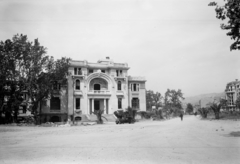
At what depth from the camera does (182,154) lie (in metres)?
8.36

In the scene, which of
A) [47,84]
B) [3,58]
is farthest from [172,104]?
[3,58]

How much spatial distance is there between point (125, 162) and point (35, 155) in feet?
12.1

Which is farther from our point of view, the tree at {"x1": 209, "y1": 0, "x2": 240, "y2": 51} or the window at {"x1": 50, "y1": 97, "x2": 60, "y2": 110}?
the window at {"x1": 50, "y1": 97, "x2": 60, "y2": 110}

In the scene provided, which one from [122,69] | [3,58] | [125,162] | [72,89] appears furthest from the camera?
[122,69]

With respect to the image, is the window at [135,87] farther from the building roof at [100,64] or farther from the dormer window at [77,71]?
the dormer window at [77,71]

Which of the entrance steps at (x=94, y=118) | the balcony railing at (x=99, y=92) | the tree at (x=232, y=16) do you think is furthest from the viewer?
the balcony railing at (x=99, y=92)

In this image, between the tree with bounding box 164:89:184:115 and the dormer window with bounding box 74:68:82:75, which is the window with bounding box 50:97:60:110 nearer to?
the dormer window with bounding box 74:68:82:75

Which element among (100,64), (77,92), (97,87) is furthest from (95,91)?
(100,64)

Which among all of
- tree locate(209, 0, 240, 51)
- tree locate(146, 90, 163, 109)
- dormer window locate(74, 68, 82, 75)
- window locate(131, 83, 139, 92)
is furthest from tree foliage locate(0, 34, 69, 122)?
tree locate(146, 90, 163, 109)

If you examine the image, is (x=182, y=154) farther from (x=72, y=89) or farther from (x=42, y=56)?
(x=72, y=89)

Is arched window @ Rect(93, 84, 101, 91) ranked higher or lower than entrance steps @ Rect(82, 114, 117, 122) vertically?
higher

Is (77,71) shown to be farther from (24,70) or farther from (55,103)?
(24,70)

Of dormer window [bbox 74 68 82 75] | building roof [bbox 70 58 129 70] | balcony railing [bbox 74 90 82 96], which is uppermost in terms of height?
building roof [bbox 70 58 129 70]

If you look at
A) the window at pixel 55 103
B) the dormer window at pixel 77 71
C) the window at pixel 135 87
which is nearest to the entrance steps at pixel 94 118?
the window at pixel 55 103
